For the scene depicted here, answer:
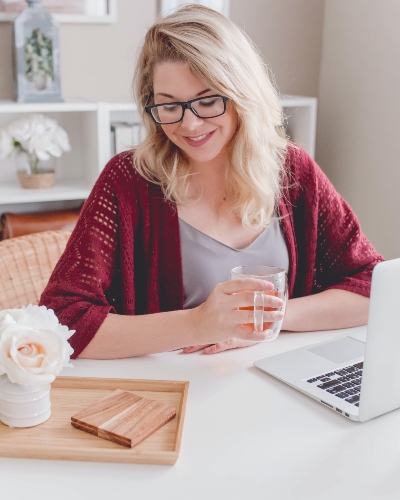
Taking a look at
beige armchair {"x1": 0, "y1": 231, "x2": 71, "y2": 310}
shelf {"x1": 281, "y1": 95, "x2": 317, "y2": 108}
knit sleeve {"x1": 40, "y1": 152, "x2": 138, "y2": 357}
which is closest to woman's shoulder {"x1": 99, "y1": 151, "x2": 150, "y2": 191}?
knit sleeve {"x1": 40, "y1": 152, "x2": 138, "y2": 357}

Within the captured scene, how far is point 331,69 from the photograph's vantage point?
311 cm

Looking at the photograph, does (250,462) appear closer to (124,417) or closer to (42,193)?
(124,417)

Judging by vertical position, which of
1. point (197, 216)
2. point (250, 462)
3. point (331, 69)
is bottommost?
point (250, 462)

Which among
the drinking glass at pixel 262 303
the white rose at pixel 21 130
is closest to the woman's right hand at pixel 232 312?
the drinking glass at pixel 262 303

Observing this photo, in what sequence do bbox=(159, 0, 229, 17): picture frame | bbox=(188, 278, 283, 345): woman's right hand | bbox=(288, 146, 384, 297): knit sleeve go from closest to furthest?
bbox=(188, 278, 283, 345): woman's right hand
bbox=(288, 146, 384, 297): knit sleeve
bbox=(159, 0, 229, 17): picture frame

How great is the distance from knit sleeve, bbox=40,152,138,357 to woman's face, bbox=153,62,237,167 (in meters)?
0.18

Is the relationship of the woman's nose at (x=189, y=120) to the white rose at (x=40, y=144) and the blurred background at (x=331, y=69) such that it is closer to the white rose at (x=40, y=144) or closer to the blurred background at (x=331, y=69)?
the white rose at (x=40, y=144)

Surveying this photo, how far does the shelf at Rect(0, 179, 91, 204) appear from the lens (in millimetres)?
2568

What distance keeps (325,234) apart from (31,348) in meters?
0.98

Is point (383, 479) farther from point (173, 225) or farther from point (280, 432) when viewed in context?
point (173, 225)

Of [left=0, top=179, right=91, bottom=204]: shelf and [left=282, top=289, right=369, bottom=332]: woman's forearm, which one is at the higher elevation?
[left=0, top=179, right=91, bottom=204]: shelf

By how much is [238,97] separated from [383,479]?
0.91 meters

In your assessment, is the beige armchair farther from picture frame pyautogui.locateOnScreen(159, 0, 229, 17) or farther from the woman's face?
picture frame pyautogui.locateOnScreen(159, 0, 229, 17)

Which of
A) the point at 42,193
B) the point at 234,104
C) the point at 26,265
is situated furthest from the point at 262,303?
the point at 42,193
